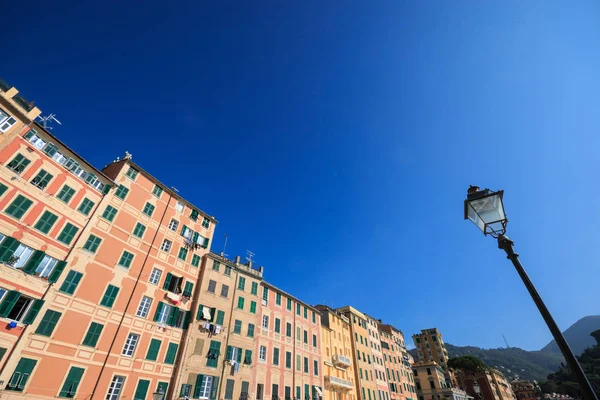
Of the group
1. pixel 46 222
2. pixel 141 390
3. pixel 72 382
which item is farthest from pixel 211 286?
pixel 46 222

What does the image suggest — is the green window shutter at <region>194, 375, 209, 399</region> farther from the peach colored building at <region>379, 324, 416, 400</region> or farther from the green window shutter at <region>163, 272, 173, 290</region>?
the peach colored building at <region>379, 324, 416, 400</region>

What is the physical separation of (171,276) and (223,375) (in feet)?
39.4

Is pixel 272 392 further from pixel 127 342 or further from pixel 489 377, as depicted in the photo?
pixel 489 377

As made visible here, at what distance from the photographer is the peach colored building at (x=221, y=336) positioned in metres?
30.4

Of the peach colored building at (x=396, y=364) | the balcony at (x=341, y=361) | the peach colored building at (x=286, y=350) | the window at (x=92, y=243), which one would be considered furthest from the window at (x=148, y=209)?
the peach colored building at (x=396, y=364)

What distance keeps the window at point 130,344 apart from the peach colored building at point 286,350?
49.2 feet

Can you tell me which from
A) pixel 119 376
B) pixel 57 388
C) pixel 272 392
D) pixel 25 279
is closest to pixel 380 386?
pixel 272 392

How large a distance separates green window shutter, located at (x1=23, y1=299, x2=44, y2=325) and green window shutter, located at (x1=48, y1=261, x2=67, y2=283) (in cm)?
171

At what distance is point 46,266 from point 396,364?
238ft

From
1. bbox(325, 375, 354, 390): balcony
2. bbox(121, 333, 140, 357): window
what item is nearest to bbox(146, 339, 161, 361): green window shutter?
bbox(121, 333, 140, 357): window

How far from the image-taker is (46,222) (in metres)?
24.3

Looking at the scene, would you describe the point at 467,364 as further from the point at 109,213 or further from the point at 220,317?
the point at 109,213

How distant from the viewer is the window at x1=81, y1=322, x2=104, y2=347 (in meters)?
24.3

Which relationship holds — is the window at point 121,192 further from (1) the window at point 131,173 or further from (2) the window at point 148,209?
(2) the window at point 148,209
